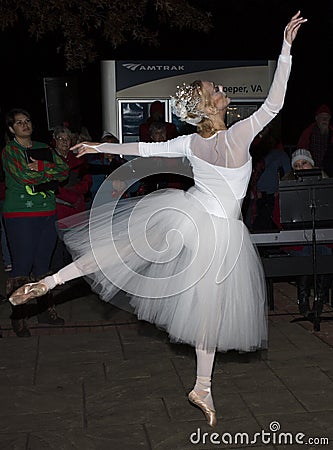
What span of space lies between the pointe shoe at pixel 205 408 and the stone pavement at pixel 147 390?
55 mm

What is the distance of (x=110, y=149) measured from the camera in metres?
5.39

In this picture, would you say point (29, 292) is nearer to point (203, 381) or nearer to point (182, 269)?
point (182, 269)

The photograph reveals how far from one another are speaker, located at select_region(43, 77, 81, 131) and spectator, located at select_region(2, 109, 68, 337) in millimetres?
4449

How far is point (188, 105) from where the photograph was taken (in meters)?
5.17

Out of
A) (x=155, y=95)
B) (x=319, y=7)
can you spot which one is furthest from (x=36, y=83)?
(x=155, y=95)

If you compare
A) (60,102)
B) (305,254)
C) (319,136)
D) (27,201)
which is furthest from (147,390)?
(60,102)

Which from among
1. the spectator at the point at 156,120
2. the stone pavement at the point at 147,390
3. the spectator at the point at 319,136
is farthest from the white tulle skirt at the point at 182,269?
the spectator at the point at 319,136

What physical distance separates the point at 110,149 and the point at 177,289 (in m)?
1.09

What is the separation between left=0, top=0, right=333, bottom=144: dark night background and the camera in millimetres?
23328

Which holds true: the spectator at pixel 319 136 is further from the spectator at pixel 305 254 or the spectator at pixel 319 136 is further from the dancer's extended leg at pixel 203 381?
the dancer's extended leg at pixel 203 381

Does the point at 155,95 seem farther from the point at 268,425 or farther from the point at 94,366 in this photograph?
the point at 268,425

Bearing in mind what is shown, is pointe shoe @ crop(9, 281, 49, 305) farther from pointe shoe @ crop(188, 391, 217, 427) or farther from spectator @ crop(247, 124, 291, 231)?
spectator @ crop(247, 124, 291, 231)

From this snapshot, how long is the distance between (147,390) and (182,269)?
3.84ft

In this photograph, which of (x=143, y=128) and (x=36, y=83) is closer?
(x=143, y=128)
